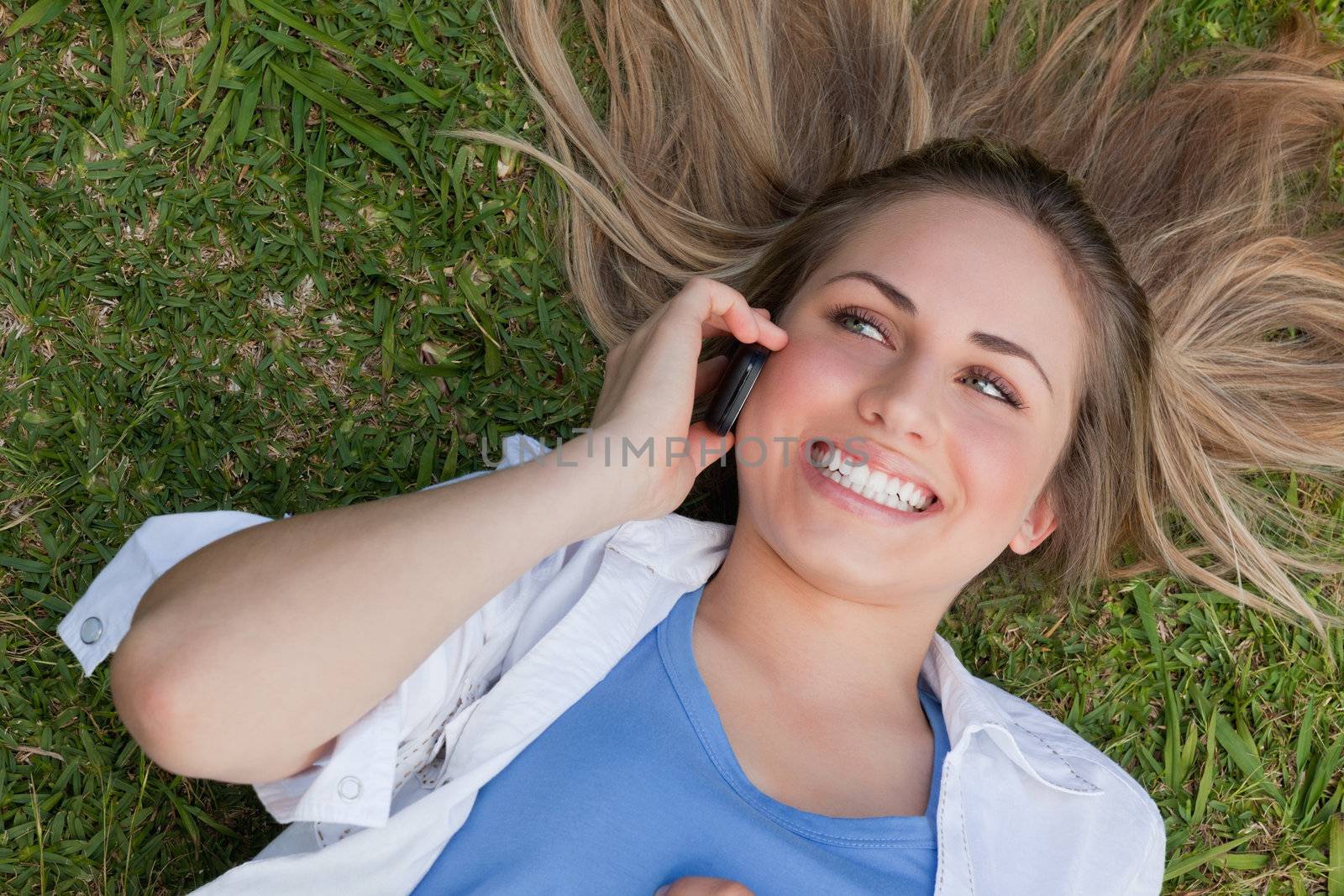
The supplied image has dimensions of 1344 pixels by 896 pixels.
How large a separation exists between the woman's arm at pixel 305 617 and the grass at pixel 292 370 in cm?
109

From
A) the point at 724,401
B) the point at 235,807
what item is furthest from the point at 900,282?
the point at 235,807

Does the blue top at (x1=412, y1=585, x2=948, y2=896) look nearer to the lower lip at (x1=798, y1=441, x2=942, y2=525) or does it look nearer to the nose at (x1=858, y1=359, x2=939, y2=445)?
the lower lip at (x1=798, y1=441, x2=942, y2=525)

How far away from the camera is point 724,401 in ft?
8.35

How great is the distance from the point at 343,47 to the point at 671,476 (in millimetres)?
1659

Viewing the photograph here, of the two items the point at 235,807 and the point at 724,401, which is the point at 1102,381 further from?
the point at 235,807

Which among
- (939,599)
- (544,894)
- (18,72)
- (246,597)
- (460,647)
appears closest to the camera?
(246,597)

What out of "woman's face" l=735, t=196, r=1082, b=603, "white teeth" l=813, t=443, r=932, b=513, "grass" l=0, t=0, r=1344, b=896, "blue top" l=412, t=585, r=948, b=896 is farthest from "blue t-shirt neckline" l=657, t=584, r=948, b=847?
"grass" l=0, t=0, r=1344, b=896

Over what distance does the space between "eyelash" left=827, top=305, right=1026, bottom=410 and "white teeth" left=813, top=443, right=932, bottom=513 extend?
0.96 ft

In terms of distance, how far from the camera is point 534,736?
2.43 metres

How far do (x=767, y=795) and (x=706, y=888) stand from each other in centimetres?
34

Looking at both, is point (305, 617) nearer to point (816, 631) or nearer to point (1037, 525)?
point (816, 631)

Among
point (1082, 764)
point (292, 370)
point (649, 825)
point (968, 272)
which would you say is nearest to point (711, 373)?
point (968, 272)

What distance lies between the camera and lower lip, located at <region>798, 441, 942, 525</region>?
2432 millimetres

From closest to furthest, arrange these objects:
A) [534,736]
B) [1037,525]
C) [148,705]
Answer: [148,705] < [534,736] < [1037,525]
